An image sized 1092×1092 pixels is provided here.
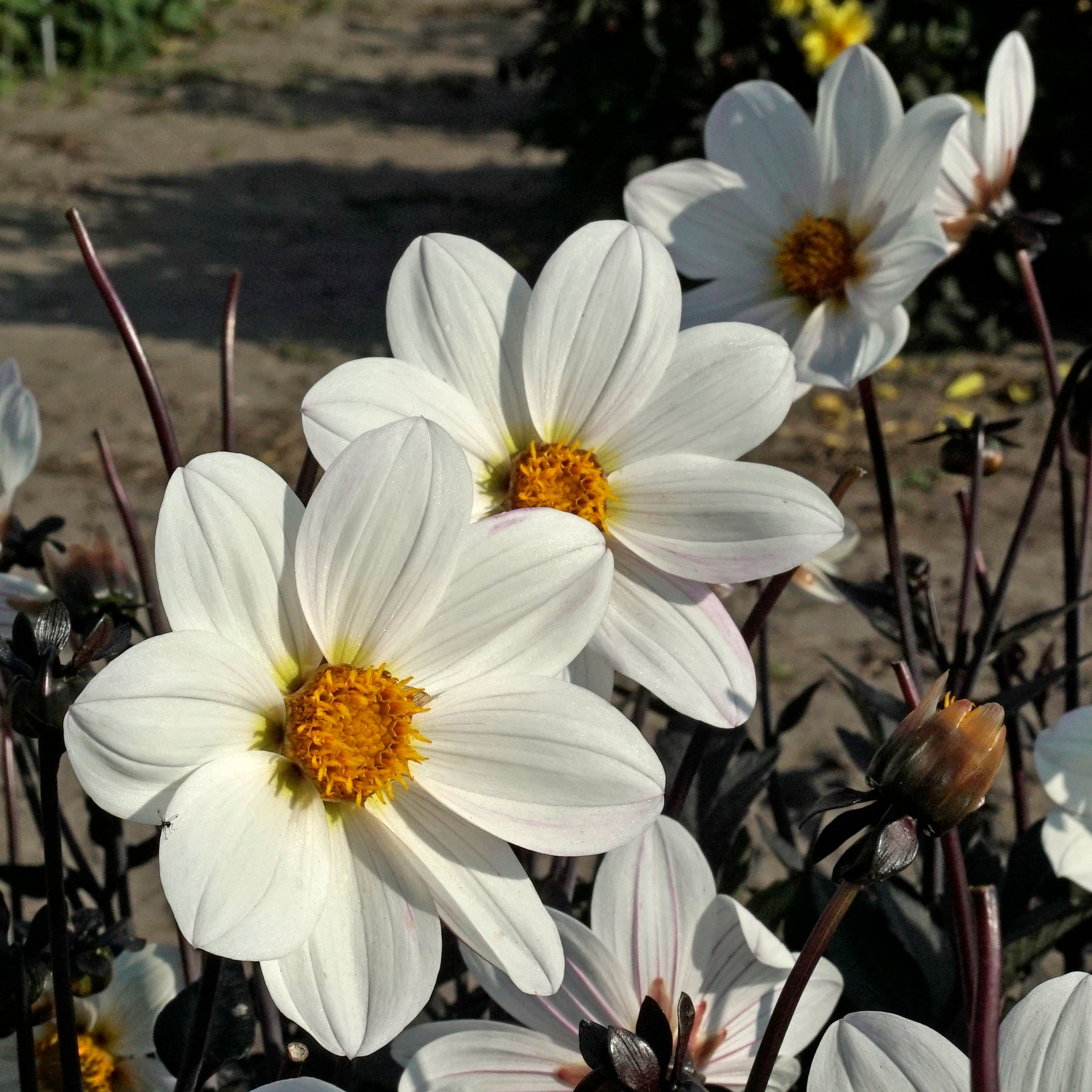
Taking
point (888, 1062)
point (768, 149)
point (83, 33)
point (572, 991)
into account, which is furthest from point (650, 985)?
point (83, 33)

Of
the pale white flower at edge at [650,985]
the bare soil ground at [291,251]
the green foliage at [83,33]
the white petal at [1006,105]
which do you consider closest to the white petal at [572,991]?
the pale white flower at edge at [650,985]

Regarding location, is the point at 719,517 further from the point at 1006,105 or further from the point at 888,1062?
the point at 1006,105

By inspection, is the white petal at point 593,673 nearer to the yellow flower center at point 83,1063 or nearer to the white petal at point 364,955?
the white petal at point 364,955

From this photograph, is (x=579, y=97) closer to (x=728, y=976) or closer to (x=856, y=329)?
(x=856, y=329)

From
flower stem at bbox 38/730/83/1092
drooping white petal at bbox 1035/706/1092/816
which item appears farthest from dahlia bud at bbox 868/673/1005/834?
flower stem at bbox 38/730/83/1092

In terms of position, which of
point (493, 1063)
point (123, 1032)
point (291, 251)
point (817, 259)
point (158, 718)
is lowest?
point (291, 251)

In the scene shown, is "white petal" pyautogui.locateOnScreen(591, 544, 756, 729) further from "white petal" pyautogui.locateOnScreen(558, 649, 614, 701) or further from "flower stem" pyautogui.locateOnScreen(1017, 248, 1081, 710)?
"flower stem" pyautogui.locateOnScreen(1017, 248, 1081, 710)
